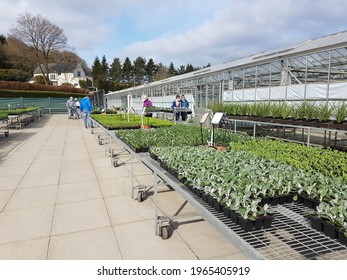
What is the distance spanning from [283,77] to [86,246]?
1082 centimetres

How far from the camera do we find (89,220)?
11.5 feet

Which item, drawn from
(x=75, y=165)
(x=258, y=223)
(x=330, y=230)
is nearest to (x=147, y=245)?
(x=258, y=223)

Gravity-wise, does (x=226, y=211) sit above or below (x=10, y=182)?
above

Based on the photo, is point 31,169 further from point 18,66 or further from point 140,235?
point 18,66

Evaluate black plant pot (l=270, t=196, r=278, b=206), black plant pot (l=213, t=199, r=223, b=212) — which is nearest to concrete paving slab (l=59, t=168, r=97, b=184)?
black plant pot (l=213, t=199, r=223, b=212)

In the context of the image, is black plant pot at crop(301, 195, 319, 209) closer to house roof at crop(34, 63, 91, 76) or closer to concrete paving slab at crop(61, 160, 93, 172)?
concrete paving slab at crop(61, 160, 93, 172)

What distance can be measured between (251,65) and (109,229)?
11360mm

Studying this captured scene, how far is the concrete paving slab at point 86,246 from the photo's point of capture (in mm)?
2678

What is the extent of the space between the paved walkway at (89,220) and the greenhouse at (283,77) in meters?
6.35

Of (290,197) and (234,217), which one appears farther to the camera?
(290,197)

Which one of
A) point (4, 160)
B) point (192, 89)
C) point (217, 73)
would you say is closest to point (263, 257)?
point (4, 160)

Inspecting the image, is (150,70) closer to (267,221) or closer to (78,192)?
(78,192)

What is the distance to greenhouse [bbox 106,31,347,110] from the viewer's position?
9.19m

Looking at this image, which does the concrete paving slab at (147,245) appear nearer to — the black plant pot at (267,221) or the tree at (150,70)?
the black plant pot at (267,221)
